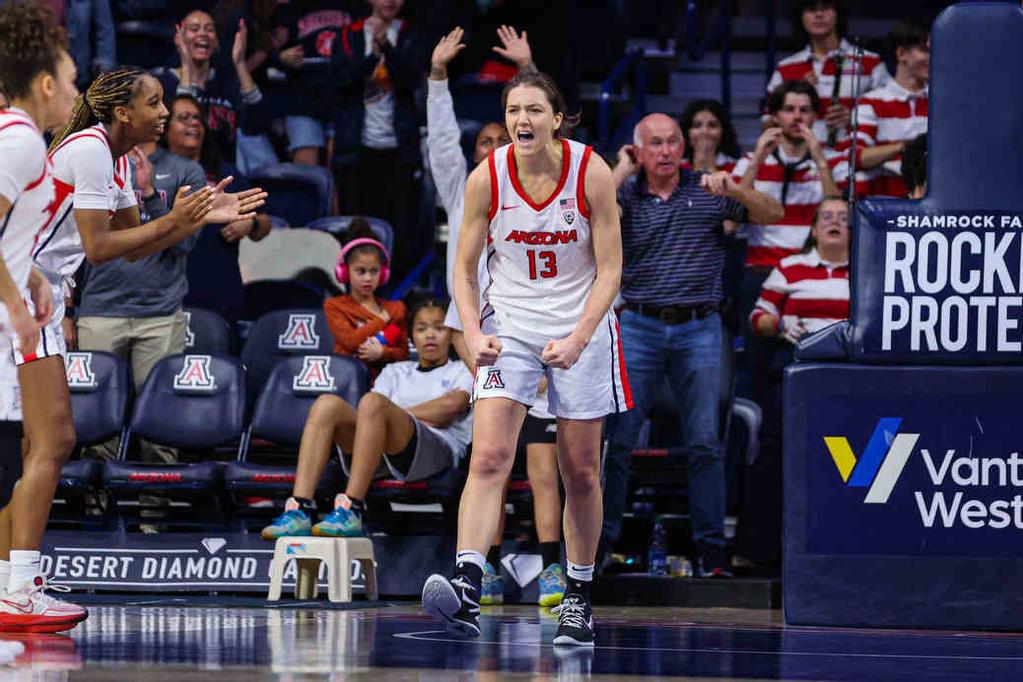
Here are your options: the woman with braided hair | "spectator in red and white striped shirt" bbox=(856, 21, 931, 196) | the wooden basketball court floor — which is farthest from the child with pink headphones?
"spectator in red and white striped shirt" bbox=(856, 21, 931, 196)

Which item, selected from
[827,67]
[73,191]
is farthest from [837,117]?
[73,191]

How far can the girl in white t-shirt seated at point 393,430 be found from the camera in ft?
28.3

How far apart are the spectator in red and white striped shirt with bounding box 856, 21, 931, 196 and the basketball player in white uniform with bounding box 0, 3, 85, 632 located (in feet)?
20.3

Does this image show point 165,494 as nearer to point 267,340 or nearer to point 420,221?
point 267,340

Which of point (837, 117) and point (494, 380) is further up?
point (837, 117)

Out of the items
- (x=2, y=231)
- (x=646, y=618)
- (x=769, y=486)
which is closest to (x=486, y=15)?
(x=769, y=486)

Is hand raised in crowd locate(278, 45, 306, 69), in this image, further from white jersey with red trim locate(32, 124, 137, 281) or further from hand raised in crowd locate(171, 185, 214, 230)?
hand raised in crowd locate(171, 185, 214, 230)

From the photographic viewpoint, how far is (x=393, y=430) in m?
8.76

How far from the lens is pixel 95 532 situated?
9352 mm

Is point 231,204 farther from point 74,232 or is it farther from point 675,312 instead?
point 675,312

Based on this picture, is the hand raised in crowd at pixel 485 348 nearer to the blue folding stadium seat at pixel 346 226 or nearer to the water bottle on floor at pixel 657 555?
the water bottle on floor at pixel 657 555

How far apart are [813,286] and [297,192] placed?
4.15 metres

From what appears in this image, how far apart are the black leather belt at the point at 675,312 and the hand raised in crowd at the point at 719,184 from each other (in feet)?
1.97

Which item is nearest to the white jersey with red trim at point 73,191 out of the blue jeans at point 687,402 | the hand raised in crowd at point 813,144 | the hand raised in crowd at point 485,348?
the hand raised in crowd at point 485,348
